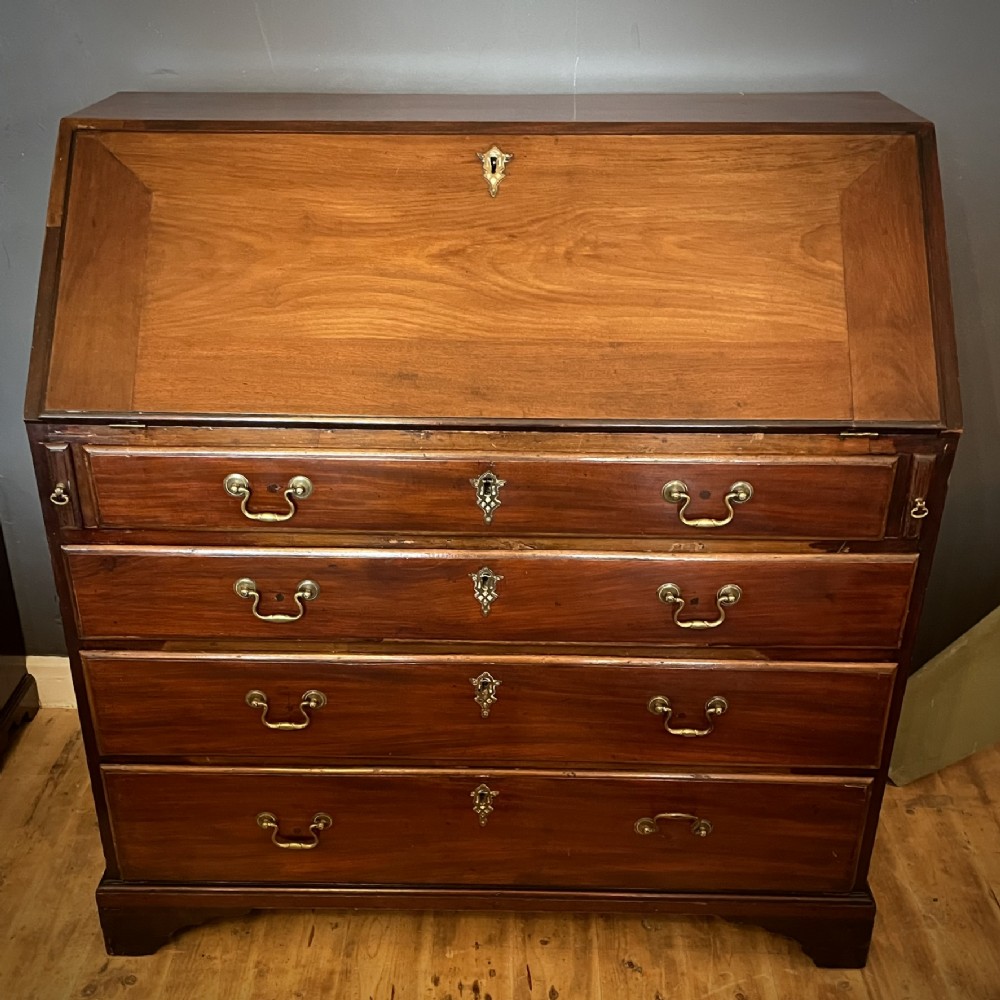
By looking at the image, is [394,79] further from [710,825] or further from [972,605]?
[972,605]

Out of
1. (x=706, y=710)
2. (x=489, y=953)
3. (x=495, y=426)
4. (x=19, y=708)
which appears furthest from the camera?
(x=19, y=708)

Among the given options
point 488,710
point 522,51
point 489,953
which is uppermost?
point 522,51

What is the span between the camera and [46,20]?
70.6 inches

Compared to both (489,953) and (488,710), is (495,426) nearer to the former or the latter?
(488,710)

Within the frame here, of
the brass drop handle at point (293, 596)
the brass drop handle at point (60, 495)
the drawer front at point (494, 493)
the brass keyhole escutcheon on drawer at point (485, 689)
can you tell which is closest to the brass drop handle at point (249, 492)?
the drawer front at point (494, 493)

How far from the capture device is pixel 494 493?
1.43 metres

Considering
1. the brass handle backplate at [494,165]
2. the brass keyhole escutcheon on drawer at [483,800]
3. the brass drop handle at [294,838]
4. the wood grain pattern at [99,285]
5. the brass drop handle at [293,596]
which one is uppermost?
the brass handle backplate at [494,165]

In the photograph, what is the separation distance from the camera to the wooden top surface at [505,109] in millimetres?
1499

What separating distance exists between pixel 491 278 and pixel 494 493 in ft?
1.03

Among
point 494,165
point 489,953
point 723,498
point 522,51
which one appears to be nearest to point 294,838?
point 489,953

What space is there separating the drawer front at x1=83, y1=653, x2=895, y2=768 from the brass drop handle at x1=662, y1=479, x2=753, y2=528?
10.4 inches

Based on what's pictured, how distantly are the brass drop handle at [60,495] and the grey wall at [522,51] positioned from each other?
810 millimetres

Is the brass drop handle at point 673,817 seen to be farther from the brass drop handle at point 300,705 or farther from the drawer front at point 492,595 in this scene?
the brass drop handle at point 300,705

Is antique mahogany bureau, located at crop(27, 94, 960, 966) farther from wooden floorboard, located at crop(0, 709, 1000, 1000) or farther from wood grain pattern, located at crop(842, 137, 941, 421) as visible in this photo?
wooden floorboard, located at crop(0, 709, 1000, 1000)
